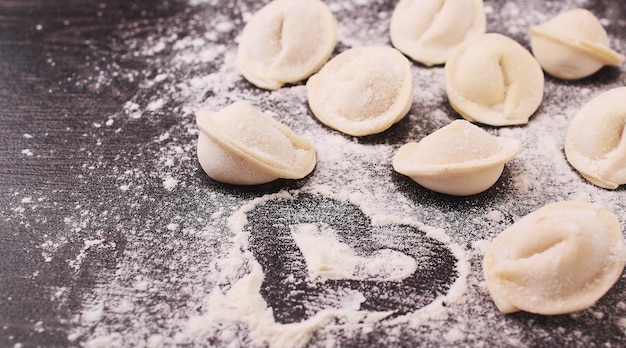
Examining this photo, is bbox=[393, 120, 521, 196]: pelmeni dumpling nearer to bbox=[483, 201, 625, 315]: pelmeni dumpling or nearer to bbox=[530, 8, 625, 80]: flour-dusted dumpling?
bbox=[483, 201, 625, 315]: pelmeni dumpling

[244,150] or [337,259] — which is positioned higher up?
[244,150]

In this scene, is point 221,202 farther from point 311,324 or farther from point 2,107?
point 2,107

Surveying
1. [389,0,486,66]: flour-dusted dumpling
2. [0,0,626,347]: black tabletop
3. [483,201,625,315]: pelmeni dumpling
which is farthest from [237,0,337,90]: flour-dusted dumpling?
[483,201,625,315]: pelmeni dumpling

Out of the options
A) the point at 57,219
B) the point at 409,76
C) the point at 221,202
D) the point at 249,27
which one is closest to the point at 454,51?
the point at 409,76

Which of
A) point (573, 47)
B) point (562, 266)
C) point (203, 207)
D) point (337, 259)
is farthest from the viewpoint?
point (573, 47)

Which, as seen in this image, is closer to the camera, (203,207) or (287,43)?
(203,207)

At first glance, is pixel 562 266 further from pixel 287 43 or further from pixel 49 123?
pixel 49 123

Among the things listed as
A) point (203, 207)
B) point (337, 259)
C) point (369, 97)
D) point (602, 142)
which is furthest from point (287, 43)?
point (602, 142)
